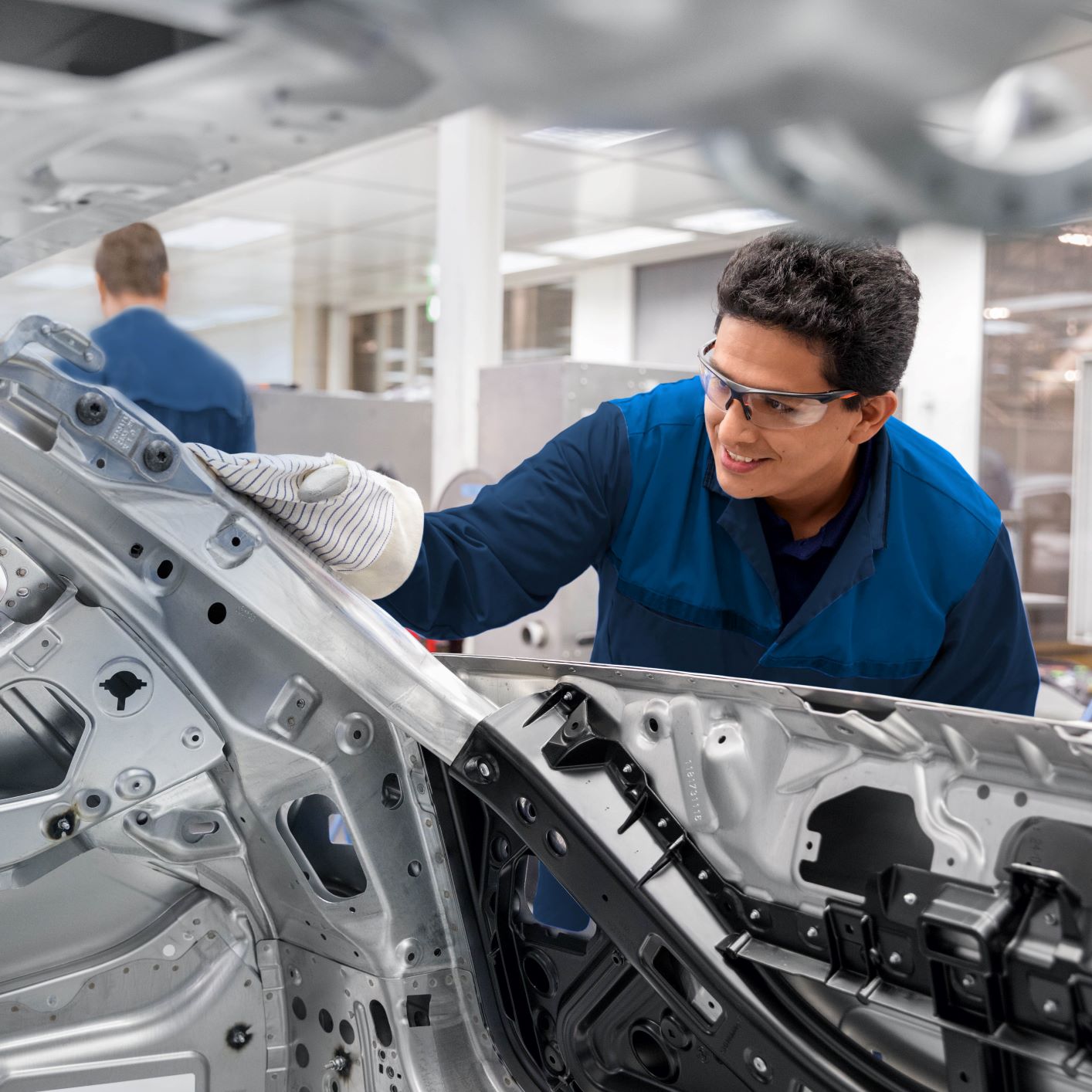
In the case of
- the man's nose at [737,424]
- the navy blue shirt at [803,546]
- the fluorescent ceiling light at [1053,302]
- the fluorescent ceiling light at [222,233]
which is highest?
the fluorescent ceiling light at [1053,302]

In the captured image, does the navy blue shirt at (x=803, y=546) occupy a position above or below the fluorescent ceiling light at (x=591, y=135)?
below

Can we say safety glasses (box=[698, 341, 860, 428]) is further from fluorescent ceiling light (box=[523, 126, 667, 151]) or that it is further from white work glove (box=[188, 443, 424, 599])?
fluorescent ceiling light (box=[523, 126, 667, 151])

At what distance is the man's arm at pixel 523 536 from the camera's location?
1.49m

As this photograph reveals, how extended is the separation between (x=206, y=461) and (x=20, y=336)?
229 millimetres

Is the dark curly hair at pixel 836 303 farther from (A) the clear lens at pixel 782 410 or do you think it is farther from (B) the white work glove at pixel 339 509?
(B) the white work glove at pixel 339 509

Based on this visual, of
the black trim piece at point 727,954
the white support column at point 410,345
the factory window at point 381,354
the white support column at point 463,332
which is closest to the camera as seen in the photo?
the black trim piece at point 727,954

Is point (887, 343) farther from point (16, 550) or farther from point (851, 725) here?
point (16, 550)

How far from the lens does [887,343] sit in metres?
1.38

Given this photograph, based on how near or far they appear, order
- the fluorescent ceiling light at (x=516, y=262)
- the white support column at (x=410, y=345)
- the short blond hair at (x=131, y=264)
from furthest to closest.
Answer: the white support column at (x=410, y=345)
the fluorescent ceiling light at (x=516, y=262)
the short blond hair at (x=131, y=264)

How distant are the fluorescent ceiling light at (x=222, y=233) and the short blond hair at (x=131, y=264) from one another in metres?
0.03

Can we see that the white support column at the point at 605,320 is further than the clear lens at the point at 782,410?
Yes

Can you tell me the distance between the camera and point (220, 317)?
1.05m

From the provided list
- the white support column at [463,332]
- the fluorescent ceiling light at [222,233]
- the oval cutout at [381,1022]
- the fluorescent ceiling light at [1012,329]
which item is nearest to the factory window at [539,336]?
the white support column at [463,332]

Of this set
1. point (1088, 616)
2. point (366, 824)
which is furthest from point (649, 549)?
point (1088, 616)
